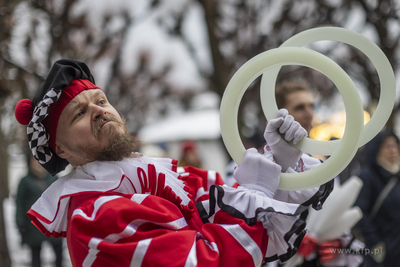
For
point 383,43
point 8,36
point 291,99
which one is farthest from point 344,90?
point 383,43

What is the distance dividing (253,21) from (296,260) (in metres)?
7.87

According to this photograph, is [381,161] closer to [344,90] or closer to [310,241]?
[310,241]

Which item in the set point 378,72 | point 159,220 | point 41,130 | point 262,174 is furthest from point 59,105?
point 378,72

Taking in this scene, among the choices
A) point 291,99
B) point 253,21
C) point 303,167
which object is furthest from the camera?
point 253,21

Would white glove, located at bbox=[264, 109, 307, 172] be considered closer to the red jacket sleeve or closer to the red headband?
the red jacket sleeve

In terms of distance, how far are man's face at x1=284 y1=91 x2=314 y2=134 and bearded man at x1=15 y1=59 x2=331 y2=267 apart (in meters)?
1.12

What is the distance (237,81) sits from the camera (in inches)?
56.6

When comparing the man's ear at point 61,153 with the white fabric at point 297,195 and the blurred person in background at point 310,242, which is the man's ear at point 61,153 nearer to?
the white fabric at point 297,195

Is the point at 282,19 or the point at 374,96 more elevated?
the point at 282,19

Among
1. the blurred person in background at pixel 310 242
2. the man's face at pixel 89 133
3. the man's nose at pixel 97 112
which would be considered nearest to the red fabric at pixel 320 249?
the blurred person in background at pixel 310 242

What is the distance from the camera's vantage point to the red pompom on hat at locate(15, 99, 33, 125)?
1.63m

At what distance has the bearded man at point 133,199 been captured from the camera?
128 cm

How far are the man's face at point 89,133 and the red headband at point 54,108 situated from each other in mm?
16

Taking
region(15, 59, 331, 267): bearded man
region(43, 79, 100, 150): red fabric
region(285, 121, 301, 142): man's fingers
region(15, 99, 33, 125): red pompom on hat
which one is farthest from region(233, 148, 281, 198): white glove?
region(15, 99, 33, 125): red pompom on hat
